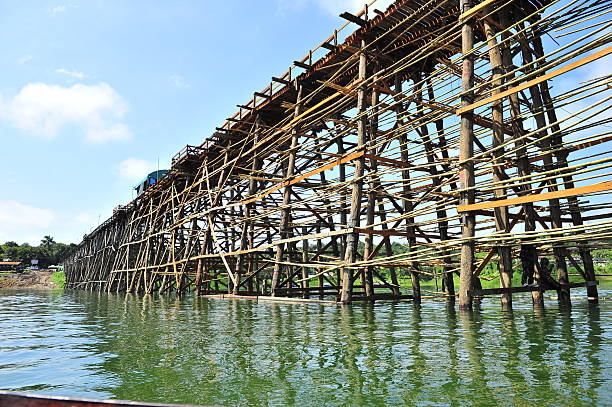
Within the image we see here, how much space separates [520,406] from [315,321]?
590 cm

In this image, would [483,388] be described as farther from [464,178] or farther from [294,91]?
[294,91]

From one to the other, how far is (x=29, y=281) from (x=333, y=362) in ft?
209

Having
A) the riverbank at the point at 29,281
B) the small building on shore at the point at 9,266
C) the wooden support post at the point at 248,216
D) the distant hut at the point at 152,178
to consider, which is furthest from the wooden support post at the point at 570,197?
the small building on shore at the point at 9,266

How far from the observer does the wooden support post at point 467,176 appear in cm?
912

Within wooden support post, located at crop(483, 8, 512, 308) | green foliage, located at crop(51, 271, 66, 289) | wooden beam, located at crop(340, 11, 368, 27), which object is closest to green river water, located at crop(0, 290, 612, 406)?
wooden support post, located at crop(483, 8, 512, 308)

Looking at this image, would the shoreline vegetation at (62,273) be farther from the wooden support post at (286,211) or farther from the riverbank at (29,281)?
the wooden support post at (286,211)

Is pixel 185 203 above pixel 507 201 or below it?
above

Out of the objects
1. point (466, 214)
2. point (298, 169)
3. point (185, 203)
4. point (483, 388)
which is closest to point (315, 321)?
point (466, 214)

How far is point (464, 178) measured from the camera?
938 cm

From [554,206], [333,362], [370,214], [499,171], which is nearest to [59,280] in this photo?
[370,214]

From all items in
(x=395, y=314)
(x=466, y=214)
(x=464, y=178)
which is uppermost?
(x=464, y=178)

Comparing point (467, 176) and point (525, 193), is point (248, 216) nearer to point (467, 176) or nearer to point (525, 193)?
point (467, 176)

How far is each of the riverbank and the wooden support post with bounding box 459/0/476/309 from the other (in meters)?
57.3

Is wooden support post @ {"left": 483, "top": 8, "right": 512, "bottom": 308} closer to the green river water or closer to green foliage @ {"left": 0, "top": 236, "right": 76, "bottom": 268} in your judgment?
A: the green river water
